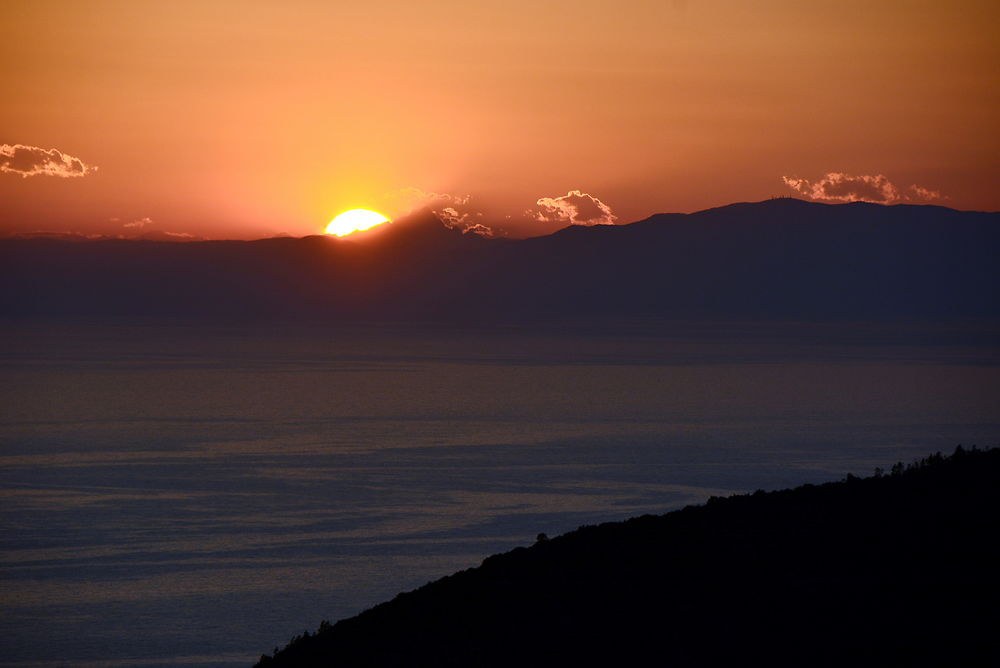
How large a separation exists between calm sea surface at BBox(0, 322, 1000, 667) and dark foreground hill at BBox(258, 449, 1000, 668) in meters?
11.1

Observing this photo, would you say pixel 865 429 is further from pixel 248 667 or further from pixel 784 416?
pixel 248 667

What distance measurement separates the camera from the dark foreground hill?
977 centimetres

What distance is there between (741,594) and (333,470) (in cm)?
3646

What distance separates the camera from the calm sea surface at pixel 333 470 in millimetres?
26516

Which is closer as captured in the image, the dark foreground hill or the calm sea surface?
the dark foreground hill

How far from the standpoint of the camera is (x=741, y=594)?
433 inches

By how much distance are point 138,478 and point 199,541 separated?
12377 millimetres

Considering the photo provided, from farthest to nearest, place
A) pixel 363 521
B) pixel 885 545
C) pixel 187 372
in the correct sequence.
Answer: pixel 187 372 < pixel 363 521 < pixel 885 545

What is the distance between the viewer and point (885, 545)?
11812 millimetres

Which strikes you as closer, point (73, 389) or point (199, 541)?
point (199, 541)

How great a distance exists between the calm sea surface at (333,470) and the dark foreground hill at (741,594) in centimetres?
1113

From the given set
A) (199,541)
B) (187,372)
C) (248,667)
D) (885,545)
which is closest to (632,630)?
(885,545)

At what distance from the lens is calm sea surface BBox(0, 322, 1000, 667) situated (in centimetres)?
2652

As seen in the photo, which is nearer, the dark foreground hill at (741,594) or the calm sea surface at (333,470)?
the dark foreground hill at (741,594)
